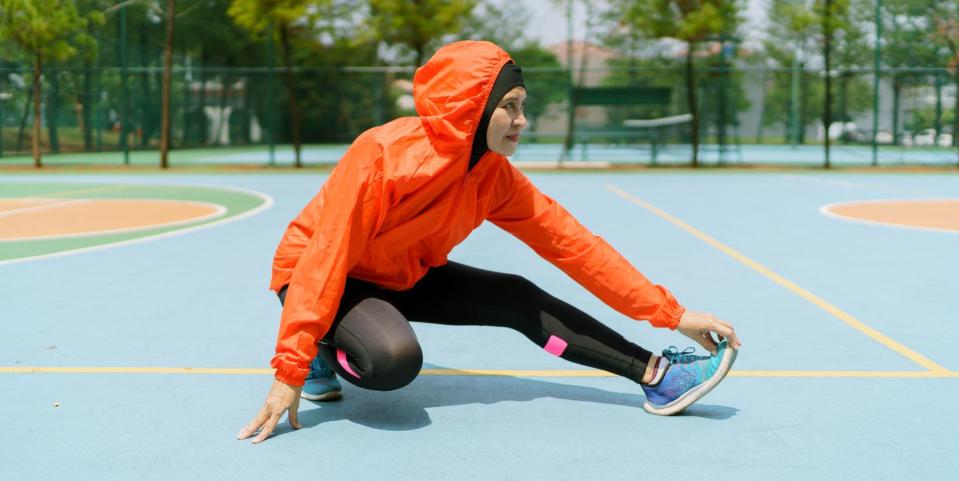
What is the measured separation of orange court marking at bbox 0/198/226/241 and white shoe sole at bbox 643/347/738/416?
6570 millimetres

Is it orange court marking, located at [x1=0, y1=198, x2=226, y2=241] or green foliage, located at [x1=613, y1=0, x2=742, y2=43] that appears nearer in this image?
orange court marking, located at [x1=0, y1=198, x2=226, y2=241]

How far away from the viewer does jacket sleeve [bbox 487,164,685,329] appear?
333cm

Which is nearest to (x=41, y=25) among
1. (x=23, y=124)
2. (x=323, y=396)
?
(x=23, y=124)

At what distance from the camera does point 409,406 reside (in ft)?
11.8

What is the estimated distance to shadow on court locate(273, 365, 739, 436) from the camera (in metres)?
3.42

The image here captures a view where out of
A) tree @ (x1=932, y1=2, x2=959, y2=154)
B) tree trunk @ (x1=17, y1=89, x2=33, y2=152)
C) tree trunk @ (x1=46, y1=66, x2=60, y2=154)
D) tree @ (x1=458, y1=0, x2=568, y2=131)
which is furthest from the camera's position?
tree @ (x1=458, y1=0, x2=568, y2=131)

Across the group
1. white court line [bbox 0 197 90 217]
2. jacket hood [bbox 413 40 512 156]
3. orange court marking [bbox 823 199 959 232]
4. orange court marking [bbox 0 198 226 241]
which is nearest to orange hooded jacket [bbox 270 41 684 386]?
jacket hood [bbox 413 40 512 156]

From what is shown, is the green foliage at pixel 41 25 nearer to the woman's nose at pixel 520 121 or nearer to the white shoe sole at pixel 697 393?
the woman's nose at pixel 520 121

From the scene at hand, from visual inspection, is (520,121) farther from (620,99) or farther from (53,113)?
(53,113)

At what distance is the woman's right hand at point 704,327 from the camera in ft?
10.7

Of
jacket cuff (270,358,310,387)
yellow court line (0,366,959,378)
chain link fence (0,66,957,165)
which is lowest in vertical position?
yellow court line (0,366,959,378)

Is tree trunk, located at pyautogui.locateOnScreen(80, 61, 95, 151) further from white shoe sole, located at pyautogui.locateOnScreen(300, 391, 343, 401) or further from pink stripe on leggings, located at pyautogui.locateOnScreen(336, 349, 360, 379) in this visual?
pink stripe on leggings, located at pyautogui.locateOnScreen(336, 349, 360, 379)

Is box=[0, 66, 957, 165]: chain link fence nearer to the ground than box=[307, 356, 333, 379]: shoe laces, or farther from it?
farther from it

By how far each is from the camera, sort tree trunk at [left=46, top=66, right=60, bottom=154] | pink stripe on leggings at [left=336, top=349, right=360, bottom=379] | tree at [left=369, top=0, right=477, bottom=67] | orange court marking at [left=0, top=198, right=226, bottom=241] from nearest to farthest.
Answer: pink stripe on leggings at [left=336, top=349, right=360, bottom=379] → orange court marking at [left=0, top=198, right=226, bottom=241] → tree at [left=369, top=0, right=477, bottom=67] → tree trunk at [left=46, top=66, right=60, bottom=154]
